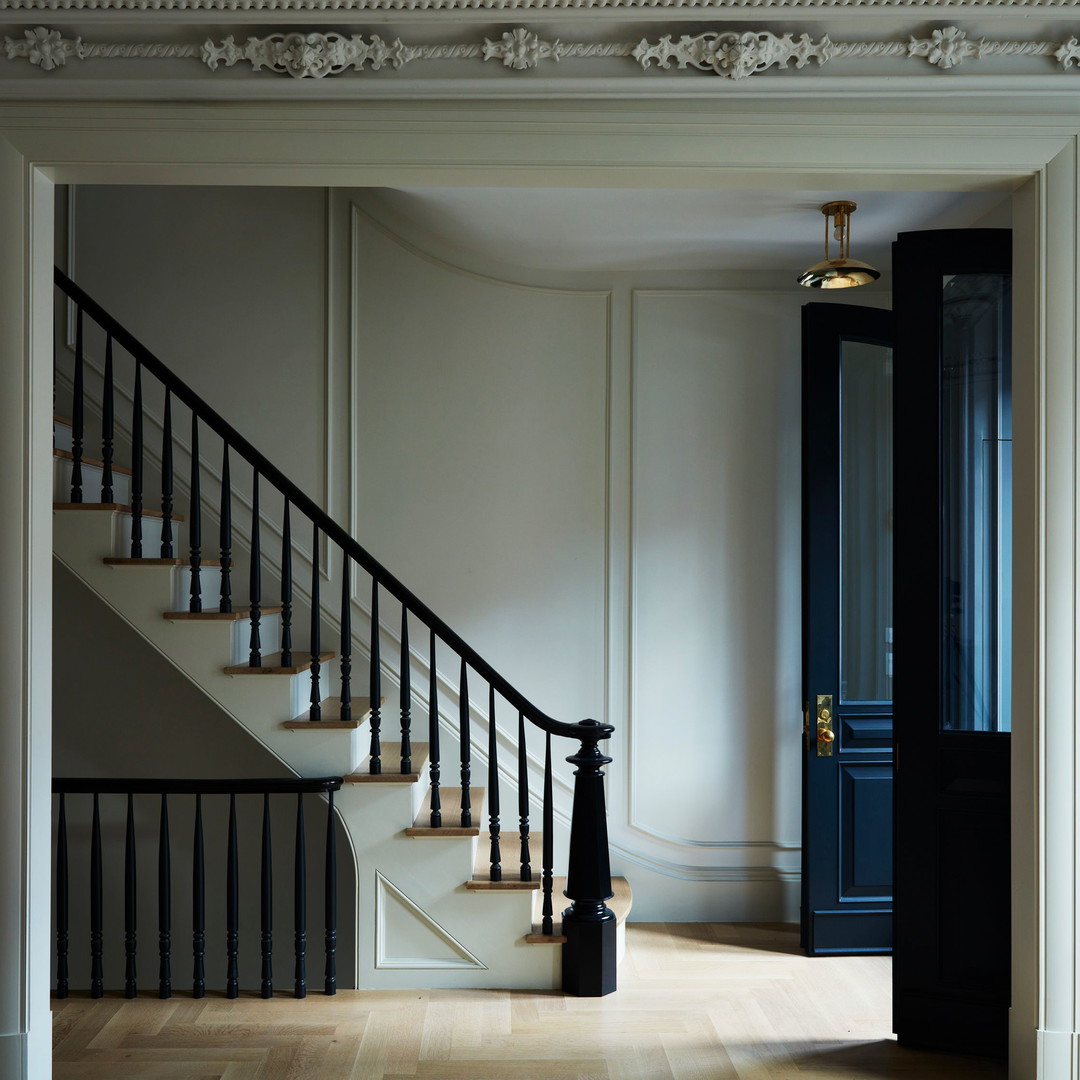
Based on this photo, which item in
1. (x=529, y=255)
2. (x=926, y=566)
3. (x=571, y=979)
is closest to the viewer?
(x=926, y=566)

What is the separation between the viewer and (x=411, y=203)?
12.6ft

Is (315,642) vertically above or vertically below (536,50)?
below

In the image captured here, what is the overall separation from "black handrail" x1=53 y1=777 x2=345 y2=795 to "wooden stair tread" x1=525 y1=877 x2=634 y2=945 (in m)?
0.89

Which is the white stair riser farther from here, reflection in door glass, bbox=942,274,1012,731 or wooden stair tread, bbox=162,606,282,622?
reflection in door glass, bbox=942,274,1012,731

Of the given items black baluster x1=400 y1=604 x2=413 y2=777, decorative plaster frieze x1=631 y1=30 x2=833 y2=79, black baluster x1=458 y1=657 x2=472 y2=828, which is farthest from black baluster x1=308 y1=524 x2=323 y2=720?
decorative plaster frieze x1=631 y1=30 x2=833 y2=79

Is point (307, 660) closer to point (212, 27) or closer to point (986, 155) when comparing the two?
point (212, 27)

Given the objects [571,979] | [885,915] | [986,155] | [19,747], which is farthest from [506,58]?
[885,915]

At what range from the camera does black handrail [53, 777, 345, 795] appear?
10.8 feet

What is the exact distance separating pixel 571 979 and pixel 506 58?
288 centimetres

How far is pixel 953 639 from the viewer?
2.97 metres

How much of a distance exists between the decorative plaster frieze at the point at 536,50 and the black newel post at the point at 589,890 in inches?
81.4

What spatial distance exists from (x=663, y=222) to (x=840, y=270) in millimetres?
710

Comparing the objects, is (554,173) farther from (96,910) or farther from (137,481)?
(96,910)

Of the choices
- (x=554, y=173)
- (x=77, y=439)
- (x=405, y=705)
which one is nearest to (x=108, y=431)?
(x=77, y=439)
